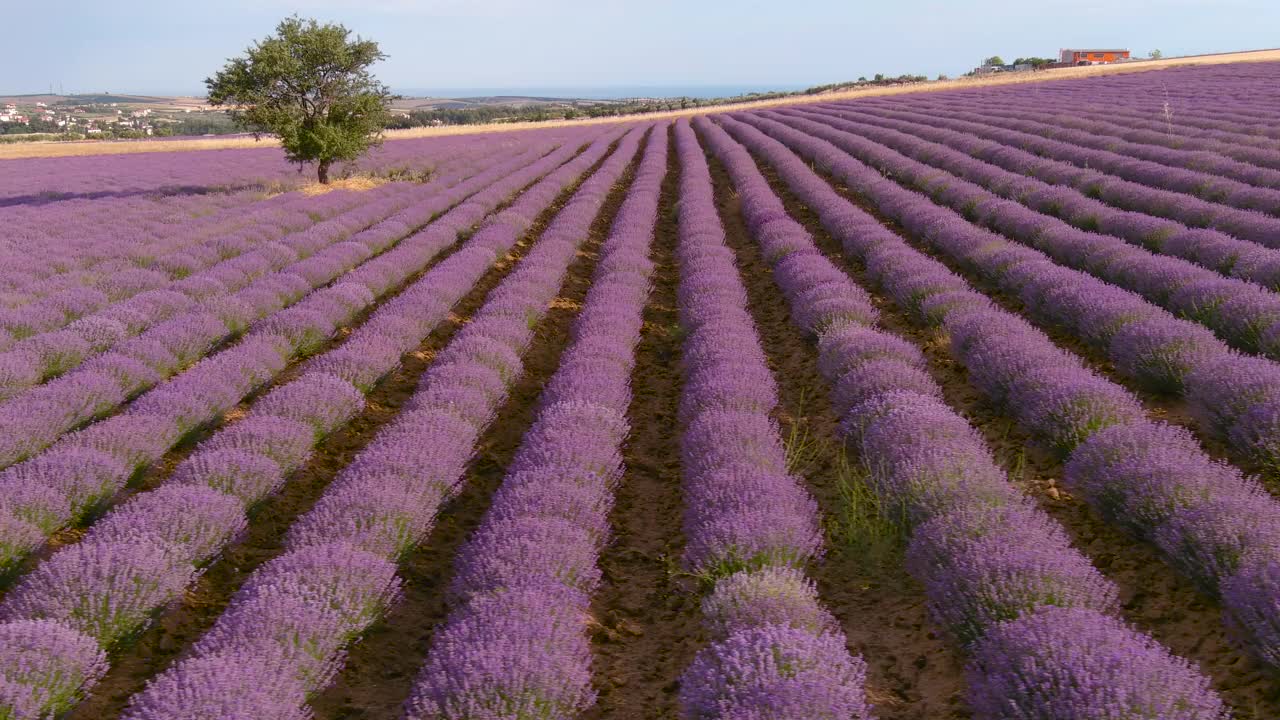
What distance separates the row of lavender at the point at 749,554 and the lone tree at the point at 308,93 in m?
14.7

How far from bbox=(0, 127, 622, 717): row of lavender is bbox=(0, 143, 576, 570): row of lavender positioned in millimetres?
306

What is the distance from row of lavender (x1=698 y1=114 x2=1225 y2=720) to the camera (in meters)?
2.48

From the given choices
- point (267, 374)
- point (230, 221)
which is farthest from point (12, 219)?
point (267, 374)

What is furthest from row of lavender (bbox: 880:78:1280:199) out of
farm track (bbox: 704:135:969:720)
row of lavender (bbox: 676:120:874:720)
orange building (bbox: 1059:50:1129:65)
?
orange building (bbox: 1059:50:1129:65)

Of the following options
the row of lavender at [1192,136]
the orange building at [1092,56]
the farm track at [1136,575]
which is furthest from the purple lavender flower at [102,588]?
the orange building at [1092,56]

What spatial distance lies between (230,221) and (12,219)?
464 cm

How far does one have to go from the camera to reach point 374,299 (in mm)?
8828

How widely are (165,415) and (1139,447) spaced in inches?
228

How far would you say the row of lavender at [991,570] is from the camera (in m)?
2.48

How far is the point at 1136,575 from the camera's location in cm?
361

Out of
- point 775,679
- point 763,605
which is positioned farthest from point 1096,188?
point 775,679

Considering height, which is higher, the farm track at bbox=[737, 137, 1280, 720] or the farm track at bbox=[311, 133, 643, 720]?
the farm track at bbox=[737, 137, 1280, 720]

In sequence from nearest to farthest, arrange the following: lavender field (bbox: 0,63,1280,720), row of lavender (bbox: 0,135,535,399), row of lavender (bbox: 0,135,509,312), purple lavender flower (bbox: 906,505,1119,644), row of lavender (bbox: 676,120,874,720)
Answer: row of lavender (bbox: 676,120,874,720)
lavender field (bbox: 0,63,1280,720)
purple lavender flower (bbox: 906,505,1119,644)
row of lavender (bbox: 0,135,535,399)
row of lavender (bbox: 0,135,509,312)

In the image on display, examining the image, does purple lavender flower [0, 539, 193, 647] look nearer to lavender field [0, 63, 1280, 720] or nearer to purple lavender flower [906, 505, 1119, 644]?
lavender field [0, 63, 1280, 720]
